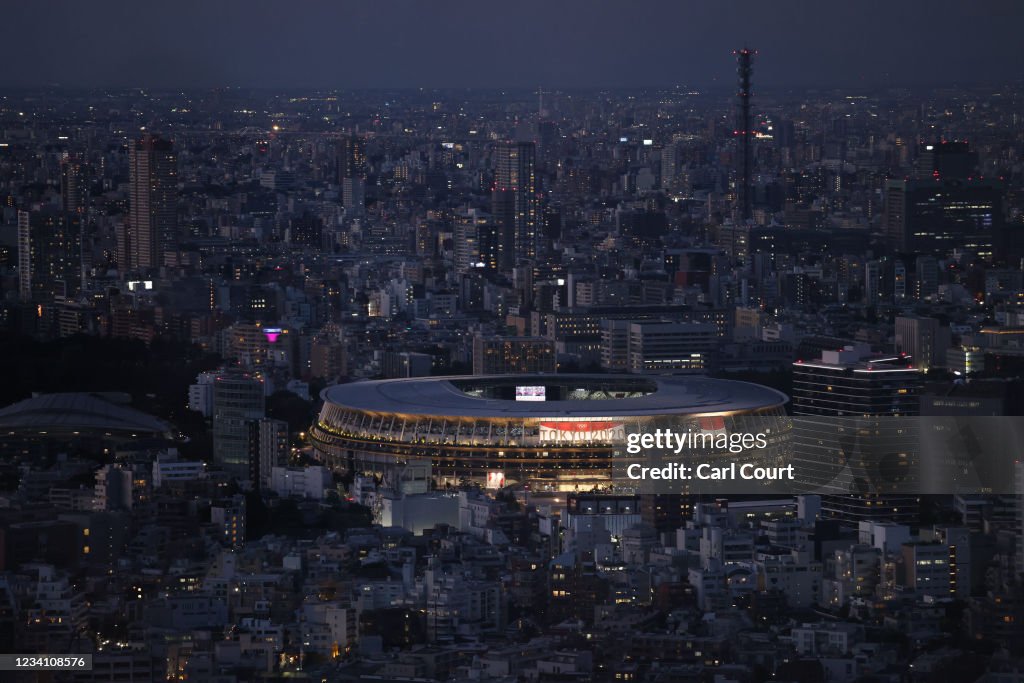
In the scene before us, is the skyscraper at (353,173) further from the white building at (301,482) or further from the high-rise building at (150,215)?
the white building at (301,482)

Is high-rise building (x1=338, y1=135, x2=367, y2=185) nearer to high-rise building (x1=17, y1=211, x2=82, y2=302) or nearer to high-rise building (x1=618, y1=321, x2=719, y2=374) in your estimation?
high-rise building (x1=17, y1=211, x2=82, y2=302)

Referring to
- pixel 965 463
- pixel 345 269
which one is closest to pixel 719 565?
pixel 965 463

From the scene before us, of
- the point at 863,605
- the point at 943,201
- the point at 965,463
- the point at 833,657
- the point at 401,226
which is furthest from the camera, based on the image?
the point at 401,226

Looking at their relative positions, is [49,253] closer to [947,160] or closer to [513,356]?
[513,356]

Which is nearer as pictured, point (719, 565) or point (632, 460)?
point (719, 565)

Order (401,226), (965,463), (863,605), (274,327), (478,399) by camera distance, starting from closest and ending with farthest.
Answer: (863,605), (965,463), (478,399), (274,327), (401,226)

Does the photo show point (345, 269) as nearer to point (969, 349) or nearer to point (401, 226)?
point (401, 226)

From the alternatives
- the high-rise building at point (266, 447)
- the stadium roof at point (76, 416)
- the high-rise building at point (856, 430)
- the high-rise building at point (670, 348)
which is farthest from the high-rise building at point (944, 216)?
the high-rise building at point (266, 447)

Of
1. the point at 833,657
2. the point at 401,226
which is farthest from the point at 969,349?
the point at 401,226
